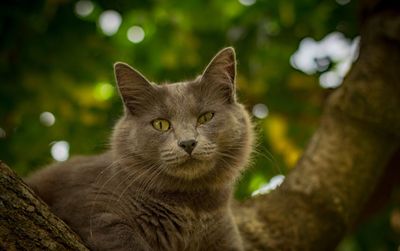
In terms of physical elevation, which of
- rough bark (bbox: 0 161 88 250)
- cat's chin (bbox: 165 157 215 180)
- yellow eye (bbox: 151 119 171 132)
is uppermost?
yellow eye (bbox: 151 119 171 132)

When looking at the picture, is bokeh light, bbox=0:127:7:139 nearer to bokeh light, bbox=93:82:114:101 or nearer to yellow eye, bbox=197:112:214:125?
bokeh light, bbox=93:82:114:101

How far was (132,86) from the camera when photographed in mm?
3223

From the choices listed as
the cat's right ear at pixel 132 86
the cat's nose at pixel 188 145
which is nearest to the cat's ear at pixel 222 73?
the cat's right ear at pixel 132 86

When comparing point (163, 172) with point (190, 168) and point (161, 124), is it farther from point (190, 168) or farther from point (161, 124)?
point (161, 124)

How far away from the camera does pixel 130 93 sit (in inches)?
127

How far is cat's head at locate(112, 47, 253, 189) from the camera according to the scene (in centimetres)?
297

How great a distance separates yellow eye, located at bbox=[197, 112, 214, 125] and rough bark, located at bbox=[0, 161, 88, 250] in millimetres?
Answer: 1109

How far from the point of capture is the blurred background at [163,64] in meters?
4.42

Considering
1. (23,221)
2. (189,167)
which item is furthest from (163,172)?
(23,221)

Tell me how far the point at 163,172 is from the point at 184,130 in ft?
0.78

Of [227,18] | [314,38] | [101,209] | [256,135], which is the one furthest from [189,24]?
[101,209]

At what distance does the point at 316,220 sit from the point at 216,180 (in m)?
0.79

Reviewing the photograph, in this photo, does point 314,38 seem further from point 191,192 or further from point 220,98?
point 191,192

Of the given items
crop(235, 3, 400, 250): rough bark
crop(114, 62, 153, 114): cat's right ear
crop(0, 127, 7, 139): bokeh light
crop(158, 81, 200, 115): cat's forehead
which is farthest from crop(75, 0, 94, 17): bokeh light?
crop(235, 3, 400, 250): rough bark
